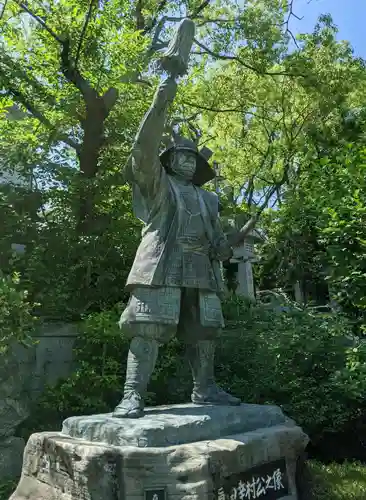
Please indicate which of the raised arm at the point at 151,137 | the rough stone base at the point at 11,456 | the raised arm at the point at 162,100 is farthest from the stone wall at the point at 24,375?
the raised arm at the point at 162,100

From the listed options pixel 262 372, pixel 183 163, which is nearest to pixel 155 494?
pixel 183 163

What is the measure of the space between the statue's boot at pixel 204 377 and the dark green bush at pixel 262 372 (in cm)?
234

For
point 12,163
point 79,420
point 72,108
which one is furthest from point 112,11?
point 79,420

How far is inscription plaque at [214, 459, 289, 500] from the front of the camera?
2965 millimetres

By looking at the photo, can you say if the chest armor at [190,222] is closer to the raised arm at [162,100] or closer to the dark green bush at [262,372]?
the raised arm at [162,100]

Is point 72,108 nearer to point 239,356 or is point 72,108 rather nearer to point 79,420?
point 239,356

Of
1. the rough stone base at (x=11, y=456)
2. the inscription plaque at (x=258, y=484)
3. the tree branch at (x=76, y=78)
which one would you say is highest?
the tree branch at (x=76, y=78)

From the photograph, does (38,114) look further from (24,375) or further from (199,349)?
(199,349)

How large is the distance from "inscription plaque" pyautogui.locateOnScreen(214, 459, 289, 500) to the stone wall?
9.69ft

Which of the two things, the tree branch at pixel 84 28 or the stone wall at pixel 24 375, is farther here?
the tree branch at pixel 84 28

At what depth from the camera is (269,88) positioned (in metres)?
13.2

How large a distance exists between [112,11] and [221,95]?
17.8 feet

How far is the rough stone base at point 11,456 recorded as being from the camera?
532 cm

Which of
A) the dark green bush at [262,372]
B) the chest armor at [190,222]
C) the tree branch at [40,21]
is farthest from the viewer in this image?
the tree branch at [40,21]
